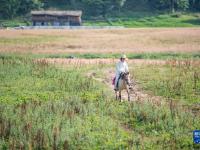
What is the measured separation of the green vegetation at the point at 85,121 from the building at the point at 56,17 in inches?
2474

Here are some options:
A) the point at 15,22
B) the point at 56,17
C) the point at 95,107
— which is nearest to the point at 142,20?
the point at 56,17

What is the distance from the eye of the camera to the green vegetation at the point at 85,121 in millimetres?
13445

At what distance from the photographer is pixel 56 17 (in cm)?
8712

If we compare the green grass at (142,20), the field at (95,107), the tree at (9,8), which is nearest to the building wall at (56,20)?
the green grass at (142,20)

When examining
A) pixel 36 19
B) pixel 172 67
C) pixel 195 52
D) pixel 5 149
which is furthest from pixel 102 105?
pixel 36 19

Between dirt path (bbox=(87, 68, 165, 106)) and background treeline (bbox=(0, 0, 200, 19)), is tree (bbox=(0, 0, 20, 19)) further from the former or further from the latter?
dirt path (bbox=(87, 68, 165, 106))

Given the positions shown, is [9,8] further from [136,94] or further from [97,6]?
[136,94]

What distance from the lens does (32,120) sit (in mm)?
15508

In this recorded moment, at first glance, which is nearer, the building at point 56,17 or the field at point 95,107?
the field at point 95,107

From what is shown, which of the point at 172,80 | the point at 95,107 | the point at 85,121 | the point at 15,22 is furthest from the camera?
the point at 15,22

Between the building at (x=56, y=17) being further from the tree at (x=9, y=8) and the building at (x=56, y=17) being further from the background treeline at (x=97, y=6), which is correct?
the background treeline at (x=97, y=6)

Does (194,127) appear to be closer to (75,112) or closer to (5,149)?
(75,112)

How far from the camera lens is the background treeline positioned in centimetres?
9019

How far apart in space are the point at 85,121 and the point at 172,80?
34.1 feet
